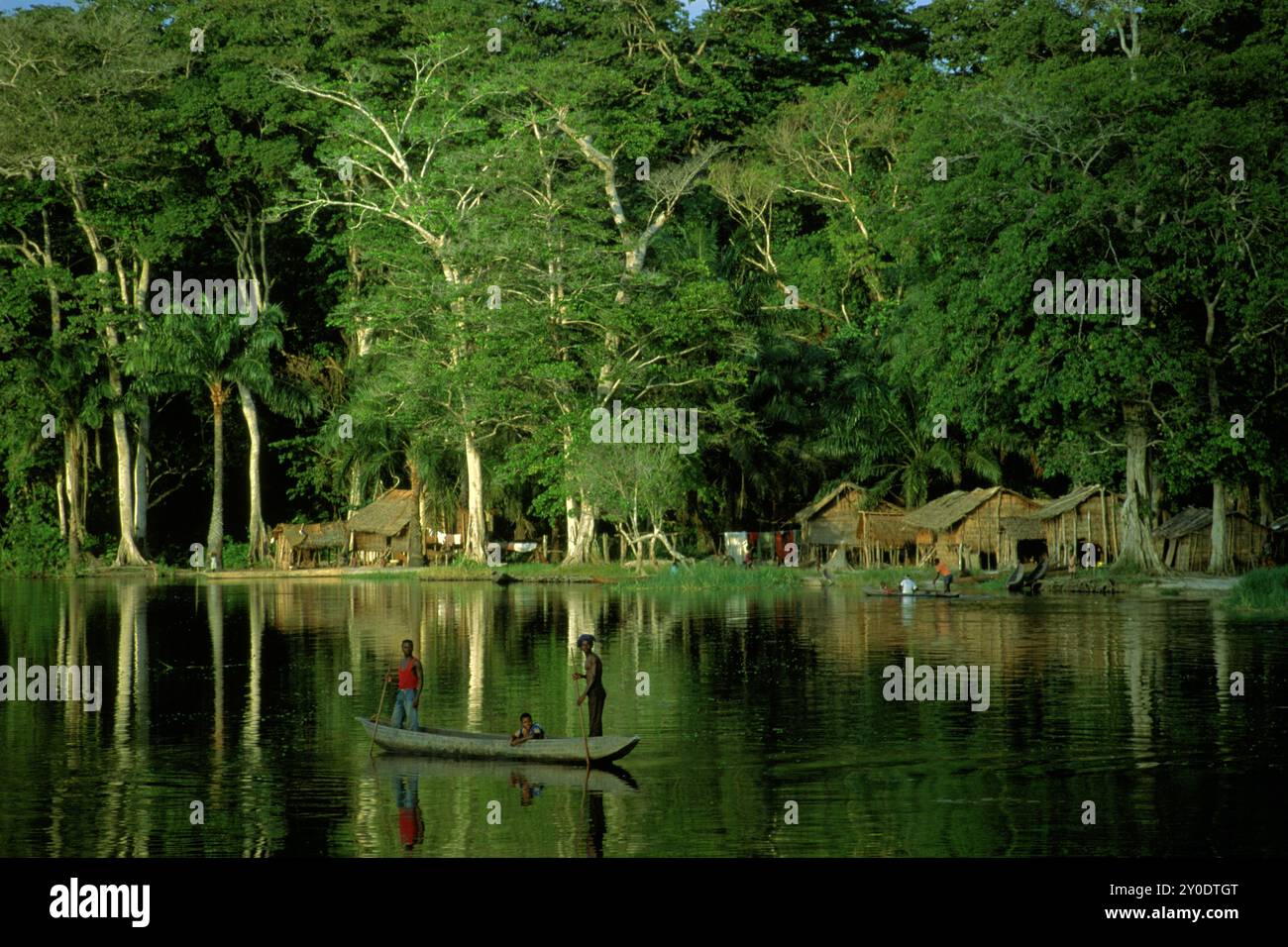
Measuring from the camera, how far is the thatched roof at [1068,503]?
5559 centimetres

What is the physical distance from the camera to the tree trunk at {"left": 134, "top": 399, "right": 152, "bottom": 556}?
6750 centimetres

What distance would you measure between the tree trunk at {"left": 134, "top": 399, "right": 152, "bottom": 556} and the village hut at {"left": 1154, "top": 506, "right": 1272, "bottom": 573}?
3972 centimetres

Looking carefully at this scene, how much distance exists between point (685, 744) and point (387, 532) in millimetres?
45826

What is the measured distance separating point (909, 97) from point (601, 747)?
52.9 metres

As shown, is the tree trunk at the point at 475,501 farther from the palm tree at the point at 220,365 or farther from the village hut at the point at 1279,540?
the village hut at the point at 1279,540

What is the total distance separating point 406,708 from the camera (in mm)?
20719

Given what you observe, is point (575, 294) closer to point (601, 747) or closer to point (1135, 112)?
point (1135, 112)

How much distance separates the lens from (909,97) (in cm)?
6725

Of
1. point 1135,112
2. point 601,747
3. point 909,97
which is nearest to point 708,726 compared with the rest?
point 601,747

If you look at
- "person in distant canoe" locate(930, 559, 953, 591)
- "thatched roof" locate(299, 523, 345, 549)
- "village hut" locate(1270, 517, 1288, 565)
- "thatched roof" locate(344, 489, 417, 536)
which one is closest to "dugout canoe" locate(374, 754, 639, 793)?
"person in distant canoe" locate(930, 559, 953, 591)

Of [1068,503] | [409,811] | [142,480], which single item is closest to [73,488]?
[142,480]

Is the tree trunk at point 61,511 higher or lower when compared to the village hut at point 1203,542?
higher

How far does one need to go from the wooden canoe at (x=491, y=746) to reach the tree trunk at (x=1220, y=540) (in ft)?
114

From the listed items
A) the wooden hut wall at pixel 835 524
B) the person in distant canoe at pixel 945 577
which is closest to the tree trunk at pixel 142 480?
the wooden hut wall at pixel 835 524
